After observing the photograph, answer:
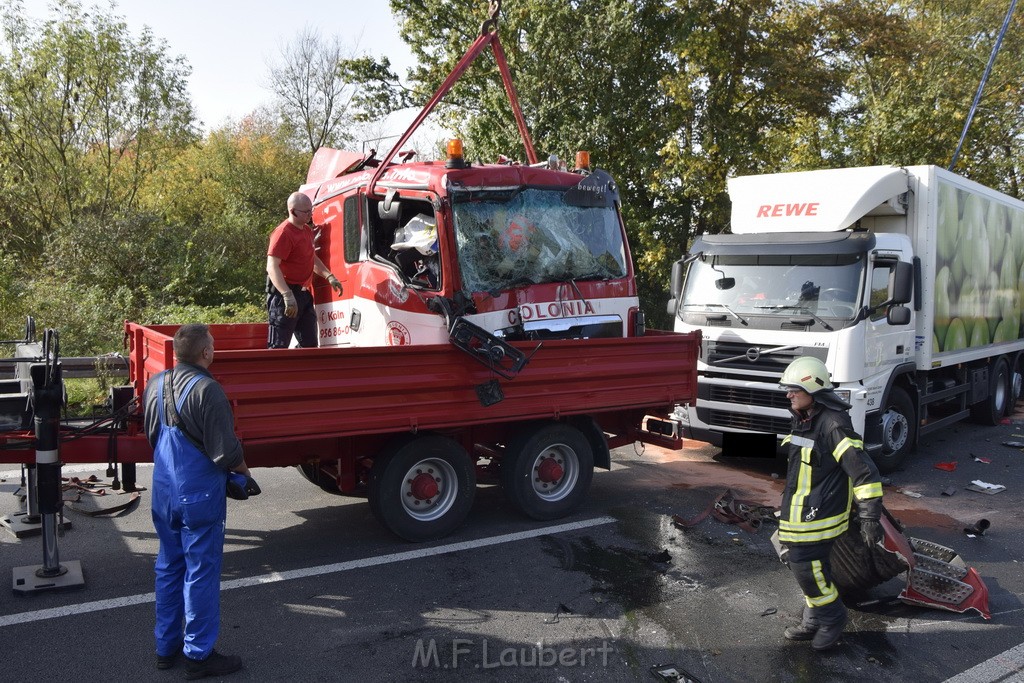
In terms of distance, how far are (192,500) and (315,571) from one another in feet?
5.55

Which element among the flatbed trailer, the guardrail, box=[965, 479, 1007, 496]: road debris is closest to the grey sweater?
the flatbed trailer

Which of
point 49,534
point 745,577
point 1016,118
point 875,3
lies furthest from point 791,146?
point 49,534

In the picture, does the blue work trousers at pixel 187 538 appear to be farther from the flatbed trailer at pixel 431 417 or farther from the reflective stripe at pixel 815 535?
the reflective stripe at pixel 815 535

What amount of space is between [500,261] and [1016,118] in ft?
62.6

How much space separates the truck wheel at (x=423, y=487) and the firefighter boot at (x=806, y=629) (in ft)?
7.80

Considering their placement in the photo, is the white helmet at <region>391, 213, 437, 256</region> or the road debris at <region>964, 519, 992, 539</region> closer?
the white helmet at <region>391, 213, 437, 256</region>

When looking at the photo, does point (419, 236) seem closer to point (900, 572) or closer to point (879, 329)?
point (900, 572)

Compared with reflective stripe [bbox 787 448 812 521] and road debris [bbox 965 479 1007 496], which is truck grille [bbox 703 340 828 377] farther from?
reflective stripe [bbox 787 448 812 521]

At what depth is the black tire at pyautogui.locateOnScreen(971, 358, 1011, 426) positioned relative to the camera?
36.9 feet

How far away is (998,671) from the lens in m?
4.21

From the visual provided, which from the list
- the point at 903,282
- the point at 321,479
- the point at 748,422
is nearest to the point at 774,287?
the point at 903,282

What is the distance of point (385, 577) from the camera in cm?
520

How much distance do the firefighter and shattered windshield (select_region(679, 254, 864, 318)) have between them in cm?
348

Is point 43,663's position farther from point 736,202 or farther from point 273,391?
point 736,202
